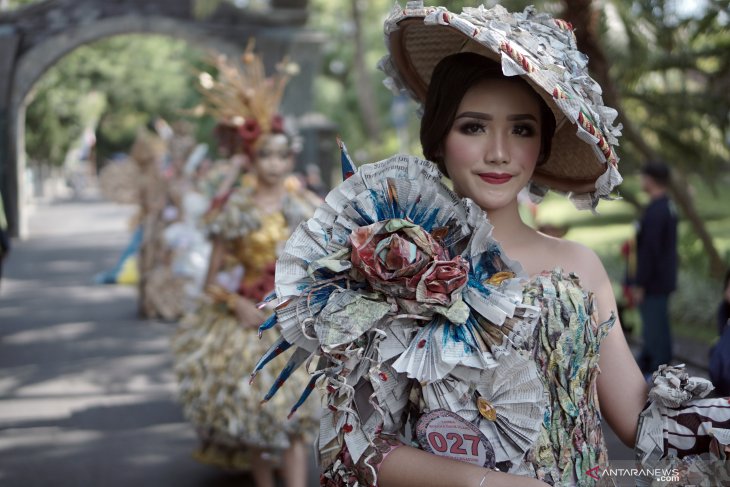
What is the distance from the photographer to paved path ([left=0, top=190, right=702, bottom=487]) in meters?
6.12

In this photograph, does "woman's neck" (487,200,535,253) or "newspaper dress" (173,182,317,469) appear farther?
"newspaper dress" (173,182,317,469)

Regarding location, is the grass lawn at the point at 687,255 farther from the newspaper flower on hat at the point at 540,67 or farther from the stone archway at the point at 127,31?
the stone archway at the point at 127,31

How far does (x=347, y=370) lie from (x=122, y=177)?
40.0 feet

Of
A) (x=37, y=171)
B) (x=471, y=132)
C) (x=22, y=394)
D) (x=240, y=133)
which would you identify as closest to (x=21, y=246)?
(x=22, y=394)

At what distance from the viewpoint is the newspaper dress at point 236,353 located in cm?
519

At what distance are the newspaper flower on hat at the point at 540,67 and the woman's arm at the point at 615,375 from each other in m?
0.22

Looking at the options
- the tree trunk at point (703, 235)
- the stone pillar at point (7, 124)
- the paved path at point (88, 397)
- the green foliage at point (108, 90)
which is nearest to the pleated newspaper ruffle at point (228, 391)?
the paved path at point (88, 397)

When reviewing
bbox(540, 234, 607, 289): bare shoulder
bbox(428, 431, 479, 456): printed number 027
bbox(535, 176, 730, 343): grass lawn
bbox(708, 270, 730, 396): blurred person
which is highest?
bbox(540, 234, 607, 289): bare shoulder

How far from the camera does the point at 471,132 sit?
7.67 feet

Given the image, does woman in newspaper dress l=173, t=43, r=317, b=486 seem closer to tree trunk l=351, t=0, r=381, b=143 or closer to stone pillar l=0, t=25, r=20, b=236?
stone pillar l=0, t=25, r=20, b=236

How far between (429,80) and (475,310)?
2.65 feet

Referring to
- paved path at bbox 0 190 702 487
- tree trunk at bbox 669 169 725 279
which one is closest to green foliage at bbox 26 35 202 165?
paved path at bbox 0 190 702 487

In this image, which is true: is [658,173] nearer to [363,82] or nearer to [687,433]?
[687,433]

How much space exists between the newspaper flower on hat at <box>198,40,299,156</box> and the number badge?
4.07 metres
